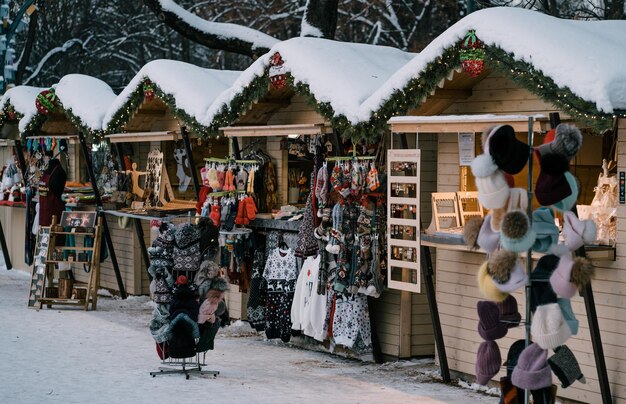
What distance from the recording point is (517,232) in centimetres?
678

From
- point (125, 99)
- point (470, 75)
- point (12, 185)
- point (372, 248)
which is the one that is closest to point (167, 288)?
point (372, 248)

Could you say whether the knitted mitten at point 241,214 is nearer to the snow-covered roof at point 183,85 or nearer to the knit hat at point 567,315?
the snow-covered roof at point 183,85

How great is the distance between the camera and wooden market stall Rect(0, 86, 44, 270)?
17.4 metres

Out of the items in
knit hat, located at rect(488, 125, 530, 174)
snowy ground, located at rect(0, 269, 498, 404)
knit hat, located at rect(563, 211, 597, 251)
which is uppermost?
knit hat, located at rect(488, 125, 530, 174)

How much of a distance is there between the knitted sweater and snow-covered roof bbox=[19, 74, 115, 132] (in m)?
4.93

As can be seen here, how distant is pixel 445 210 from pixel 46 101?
802cm

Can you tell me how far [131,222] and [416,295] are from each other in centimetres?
562

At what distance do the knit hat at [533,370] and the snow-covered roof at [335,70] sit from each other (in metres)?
3.69

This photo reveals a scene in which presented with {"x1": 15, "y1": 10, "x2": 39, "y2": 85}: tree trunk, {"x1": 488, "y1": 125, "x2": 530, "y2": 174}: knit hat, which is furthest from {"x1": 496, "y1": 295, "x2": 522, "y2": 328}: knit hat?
{"x1": 15, "y1": 10, "x2": 39, "y2": 85}: tree trunk

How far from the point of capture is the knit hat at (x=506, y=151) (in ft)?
22.4

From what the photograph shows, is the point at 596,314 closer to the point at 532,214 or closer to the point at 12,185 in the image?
the point at 532,214

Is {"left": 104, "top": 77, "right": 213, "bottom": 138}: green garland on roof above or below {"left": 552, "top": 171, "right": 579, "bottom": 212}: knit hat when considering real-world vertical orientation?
above

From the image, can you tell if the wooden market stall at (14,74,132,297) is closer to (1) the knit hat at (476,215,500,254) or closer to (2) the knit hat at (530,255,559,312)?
(1) the knit hat at (476,215,500,254)

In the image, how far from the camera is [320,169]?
35.9 ft
